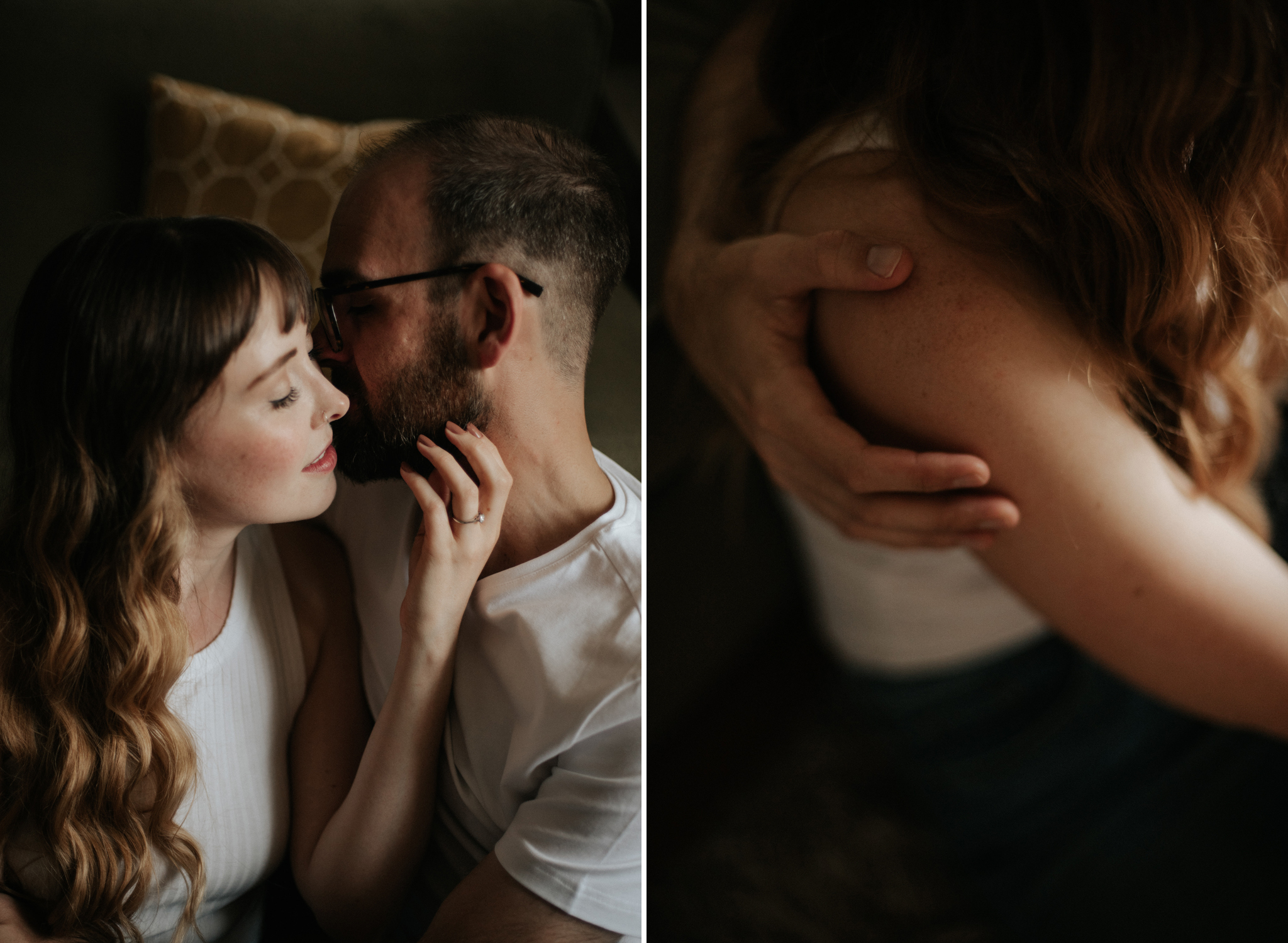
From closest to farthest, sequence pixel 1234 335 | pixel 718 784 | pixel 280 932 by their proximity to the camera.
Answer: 1. pixel 1234 335
2. pixel 280 932
3. pixel 718 784

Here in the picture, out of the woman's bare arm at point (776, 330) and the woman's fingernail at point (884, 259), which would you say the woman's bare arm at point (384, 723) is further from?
the woman's fingernail at point (884, 259)

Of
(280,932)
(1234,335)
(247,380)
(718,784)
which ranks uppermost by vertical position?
(1234,335)

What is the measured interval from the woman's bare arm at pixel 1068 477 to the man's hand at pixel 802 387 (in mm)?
22

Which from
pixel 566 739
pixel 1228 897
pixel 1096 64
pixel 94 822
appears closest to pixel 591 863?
pixel 566 739

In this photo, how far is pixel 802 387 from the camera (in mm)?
822

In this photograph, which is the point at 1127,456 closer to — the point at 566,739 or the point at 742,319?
the point at 742,319

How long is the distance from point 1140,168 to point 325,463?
31.5 inches

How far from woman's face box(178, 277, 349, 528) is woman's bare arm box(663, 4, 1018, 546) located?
0.40 metres

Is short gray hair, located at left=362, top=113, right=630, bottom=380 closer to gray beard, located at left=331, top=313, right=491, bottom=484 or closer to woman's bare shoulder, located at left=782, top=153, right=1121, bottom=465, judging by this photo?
gray beard, located at left=331, top=313, right=491, bottom=484

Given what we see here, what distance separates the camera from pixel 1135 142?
0.69 metres

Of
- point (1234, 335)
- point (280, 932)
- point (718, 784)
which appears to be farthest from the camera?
point (718, 784)

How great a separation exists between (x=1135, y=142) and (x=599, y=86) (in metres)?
0.54

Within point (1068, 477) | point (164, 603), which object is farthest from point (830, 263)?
point (164, 603)

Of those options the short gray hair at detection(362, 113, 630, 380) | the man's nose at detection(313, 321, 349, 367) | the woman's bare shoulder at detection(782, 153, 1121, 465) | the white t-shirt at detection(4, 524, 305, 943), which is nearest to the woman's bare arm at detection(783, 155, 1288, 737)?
the woman's bare shoulder at detection(782, 153, 1121, 465)
